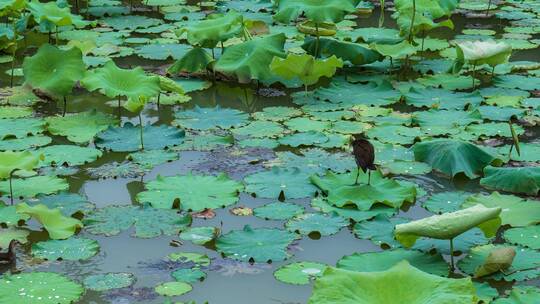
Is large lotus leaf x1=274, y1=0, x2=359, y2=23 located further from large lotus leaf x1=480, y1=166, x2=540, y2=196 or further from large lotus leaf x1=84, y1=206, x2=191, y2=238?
large lotus leaf x1=84, y1=206, x2=191, y2=238

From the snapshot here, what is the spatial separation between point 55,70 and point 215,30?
0.86 meters

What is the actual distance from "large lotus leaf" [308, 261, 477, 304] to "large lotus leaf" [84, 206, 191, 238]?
3.02 feet

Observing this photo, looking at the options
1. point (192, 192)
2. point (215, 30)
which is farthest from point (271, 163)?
point (215, 30)

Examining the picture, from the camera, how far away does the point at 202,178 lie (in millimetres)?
3828

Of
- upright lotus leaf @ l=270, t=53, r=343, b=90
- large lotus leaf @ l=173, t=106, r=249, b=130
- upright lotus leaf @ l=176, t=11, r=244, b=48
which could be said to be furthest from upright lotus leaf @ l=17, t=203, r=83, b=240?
upright lotus leaf @ l=176, t=11, r=244, b=48

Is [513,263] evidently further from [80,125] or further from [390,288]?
[80,125]

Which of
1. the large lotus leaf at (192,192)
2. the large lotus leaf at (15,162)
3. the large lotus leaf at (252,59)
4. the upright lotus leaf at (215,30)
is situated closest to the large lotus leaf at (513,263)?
the large lotus leaf at (192,192)

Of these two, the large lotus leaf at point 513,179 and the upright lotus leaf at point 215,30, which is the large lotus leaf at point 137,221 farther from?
the upright lotus leaf at point 215,30

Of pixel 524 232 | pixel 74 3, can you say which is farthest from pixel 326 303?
pixel 74 3

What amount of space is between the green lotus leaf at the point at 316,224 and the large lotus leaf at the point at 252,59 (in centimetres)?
157

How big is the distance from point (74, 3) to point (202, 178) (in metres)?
3.48

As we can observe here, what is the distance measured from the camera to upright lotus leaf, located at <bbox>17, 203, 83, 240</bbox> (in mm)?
3291

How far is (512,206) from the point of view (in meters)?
3.57

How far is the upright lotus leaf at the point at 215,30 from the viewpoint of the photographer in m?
5.14
